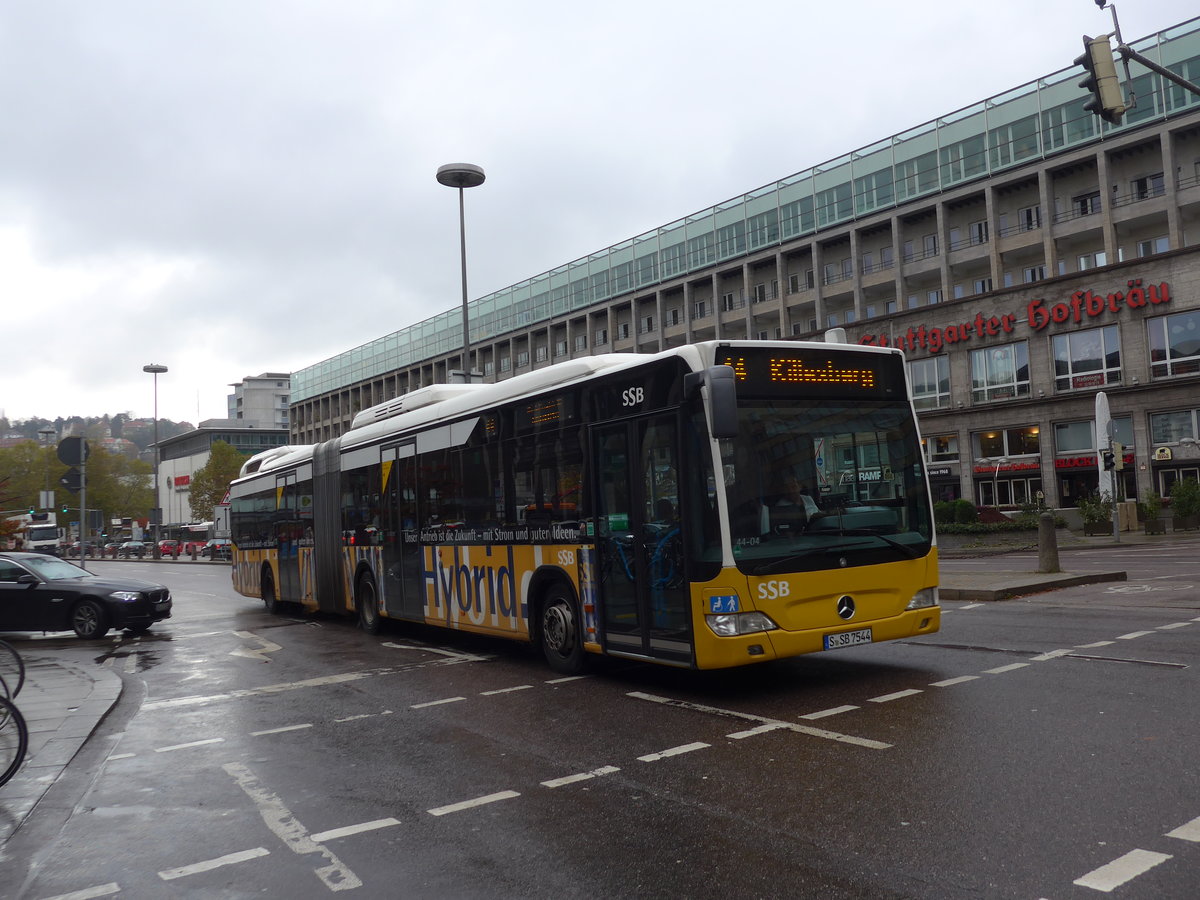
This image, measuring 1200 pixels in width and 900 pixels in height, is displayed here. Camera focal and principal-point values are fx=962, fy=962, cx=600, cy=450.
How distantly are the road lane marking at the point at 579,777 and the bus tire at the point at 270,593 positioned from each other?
1476 centimetres

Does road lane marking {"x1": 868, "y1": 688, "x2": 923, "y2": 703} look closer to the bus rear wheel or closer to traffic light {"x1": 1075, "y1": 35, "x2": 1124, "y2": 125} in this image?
traffic light {"x1": 1075, "y1": 35, "x2": 1124, "y2": 125}

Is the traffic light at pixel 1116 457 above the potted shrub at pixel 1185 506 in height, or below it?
above

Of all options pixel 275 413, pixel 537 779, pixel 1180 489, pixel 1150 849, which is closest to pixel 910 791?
pixel 1150 849

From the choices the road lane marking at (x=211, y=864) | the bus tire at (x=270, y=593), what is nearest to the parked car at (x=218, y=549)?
the bus tire at (x=270, y=593)

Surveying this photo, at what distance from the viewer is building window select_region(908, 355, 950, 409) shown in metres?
46.6

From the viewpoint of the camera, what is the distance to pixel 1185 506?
32469mm

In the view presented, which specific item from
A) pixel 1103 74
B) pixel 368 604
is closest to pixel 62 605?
pixel 368 604

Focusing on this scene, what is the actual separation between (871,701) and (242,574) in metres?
17.0

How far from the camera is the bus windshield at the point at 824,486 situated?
760 cm

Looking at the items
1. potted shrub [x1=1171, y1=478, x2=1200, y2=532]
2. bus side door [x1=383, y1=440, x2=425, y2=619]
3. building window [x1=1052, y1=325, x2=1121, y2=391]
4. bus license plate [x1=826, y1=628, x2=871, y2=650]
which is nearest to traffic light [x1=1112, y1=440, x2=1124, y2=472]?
potted shrub [x1=1171, y1=478, x2=1200, y2=532]

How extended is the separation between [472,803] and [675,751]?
1.51 metres

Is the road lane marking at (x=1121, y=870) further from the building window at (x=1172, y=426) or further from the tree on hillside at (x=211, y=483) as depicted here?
the tree on hillside at (x=211, y=483)

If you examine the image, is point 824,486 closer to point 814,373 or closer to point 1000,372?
point 814,373

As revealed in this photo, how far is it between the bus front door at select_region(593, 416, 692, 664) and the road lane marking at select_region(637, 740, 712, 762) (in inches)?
50.7
